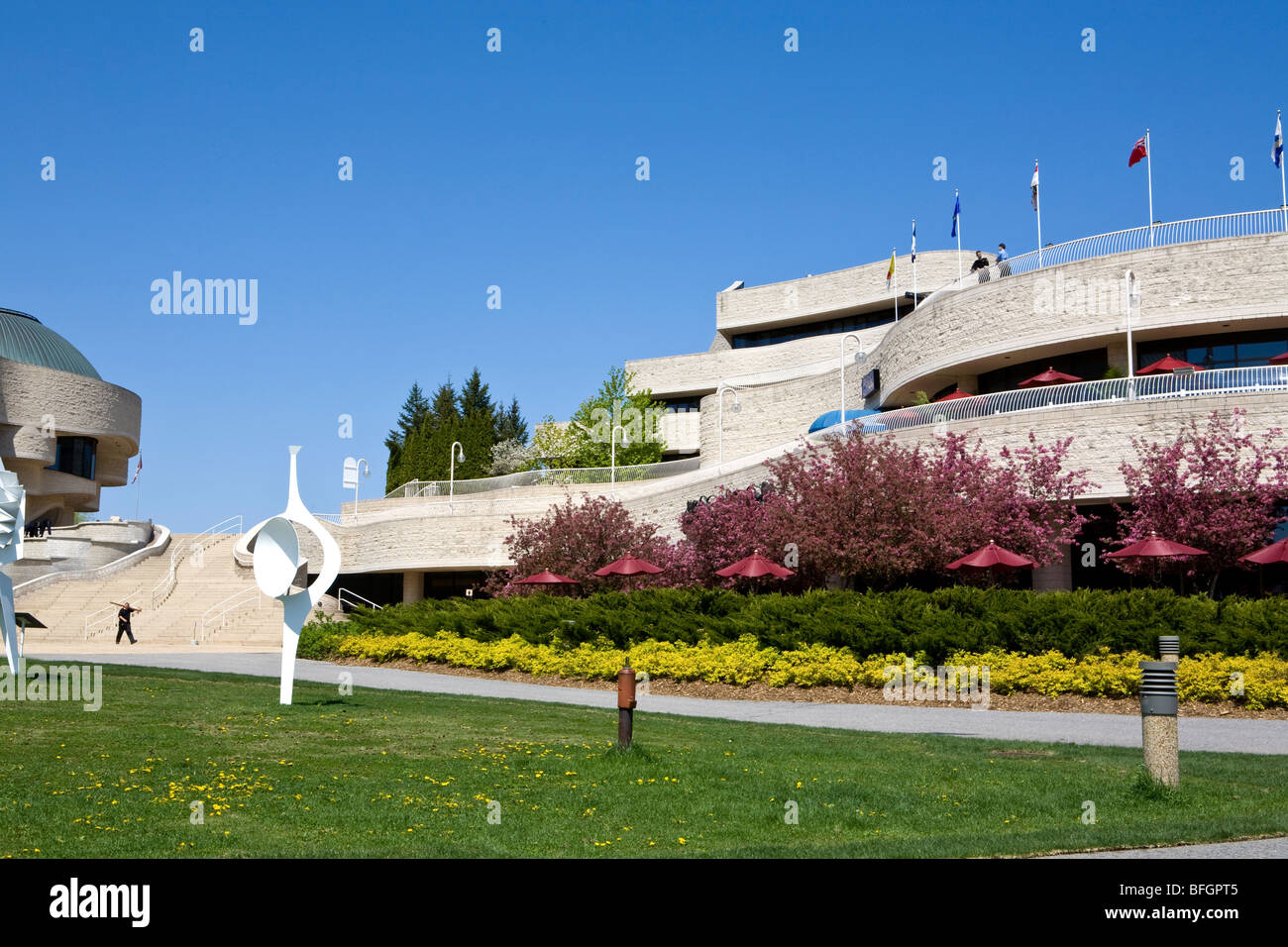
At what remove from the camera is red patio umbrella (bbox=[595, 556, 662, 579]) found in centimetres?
2761

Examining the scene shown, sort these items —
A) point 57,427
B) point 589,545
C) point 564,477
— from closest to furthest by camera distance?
1. point 589,545
2. point 564,477
3. point 57,427

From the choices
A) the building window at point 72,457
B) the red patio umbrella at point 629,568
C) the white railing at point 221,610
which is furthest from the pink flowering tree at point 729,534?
the building window at point 72,457

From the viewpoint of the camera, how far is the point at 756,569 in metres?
23.9

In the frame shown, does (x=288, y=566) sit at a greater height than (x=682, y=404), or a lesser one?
lesser

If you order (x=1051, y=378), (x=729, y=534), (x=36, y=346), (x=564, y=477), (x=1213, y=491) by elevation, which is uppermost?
(x=36, y=346)

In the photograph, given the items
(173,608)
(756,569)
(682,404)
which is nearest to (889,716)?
(756,569)

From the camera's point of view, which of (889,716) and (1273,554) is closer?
(889,716)

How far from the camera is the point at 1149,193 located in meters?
33.3

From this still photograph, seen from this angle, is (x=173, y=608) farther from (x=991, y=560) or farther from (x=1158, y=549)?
(x=1158, y=549)

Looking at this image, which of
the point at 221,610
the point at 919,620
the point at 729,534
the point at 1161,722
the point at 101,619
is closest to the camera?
the point at 1161,722

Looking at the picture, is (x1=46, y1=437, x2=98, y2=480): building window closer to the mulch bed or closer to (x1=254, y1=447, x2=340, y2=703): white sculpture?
the mulch bed

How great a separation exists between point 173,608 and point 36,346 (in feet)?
86.1
